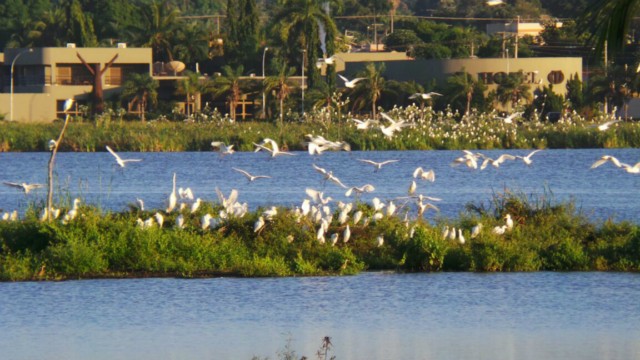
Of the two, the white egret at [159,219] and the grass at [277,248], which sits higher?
the white egret at [159,219]

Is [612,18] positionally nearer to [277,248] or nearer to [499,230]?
[499,230]

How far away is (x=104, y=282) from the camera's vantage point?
720 inches

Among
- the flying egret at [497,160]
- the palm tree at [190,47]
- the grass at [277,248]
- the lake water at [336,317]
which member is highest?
the palm tree at [190,47]

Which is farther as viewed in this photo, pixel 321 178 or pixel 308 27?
pixel 308 27

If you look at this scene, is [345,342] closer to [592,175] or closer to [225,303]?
[225,303]

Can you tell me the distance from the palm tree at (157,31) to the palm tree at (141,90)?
36.8 feet

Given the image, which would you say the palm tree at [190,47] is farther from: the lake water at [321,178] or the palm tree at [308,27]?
the lake water at [321,178]

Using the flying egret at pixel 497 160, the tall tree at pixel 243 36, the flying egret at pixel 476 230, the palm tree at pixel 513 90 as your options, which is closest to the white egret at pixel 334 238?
the flying egret at pixel 476 230

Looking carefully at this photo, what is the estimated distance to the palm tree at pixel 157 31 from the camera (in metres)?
85.9

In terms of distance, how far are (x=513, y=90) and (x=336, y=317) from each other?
183 feet

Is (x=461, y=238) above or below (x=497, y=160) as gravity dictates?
below

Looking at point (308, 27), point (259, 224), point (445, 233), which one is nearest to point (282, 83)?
point (308, 27)

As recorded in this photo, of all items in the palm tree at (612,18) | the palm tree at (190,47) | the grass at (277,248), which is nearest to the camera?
the palm tree at (612,18)

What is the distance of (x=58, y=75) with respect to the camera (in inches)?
3059
